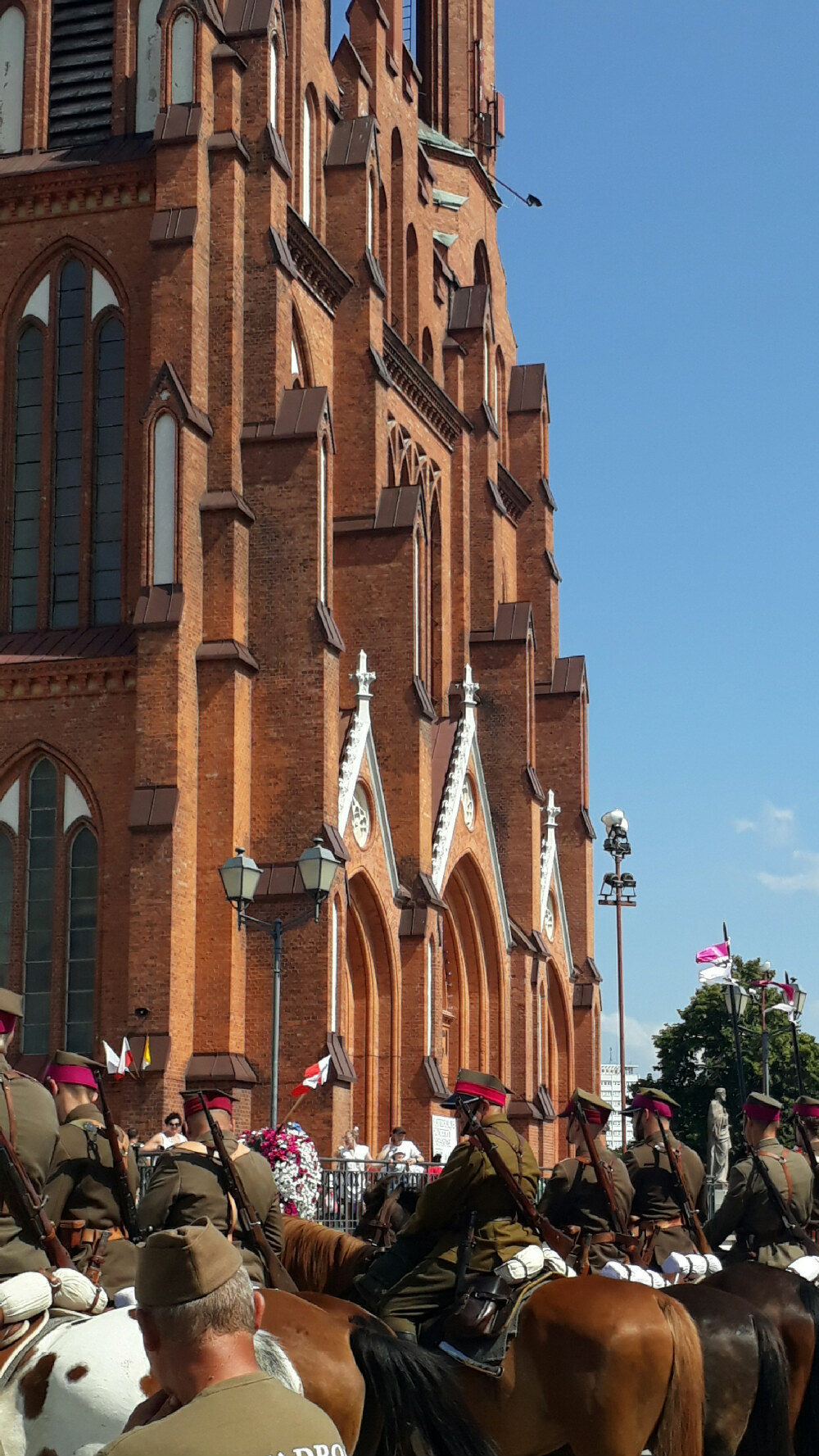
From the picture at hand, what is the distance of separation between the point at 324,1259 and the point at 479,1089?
1.22 metres

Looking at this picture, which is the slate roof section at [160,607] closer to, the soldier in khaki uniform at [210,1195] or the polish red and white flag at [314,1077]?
the polish red and white flag at [314,1077]

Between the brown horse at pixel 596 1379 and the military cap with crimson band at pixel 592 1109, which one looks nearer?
the brown horse at pixel 596 1379

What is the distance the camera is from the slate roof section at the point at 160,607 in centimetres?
2836

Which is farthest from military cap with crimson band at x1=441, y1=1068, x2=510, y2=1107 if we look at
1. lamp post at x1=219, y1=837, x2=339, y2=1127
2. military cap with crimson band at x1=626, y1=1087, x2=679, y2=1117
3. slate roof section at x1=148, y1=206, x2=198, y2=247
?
slate roof section at x1=148, y1=206, x2=198, y2=247

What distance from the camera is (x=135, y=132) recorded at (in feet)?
105

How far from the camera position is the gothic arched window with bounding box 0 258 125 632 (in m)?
31.0

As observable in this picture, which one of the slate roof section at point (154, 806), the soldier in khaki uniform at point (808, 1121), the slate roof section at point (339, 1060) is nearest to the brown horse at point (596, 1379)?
the soldier in khaki uniform at point (808, 1121)

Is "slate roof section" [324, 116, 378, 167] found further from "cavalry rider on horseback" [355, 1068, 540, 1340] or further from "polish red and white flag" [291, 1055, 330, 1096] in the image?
"cavalry rider on horseback" [355, 1068, 540, 1340]

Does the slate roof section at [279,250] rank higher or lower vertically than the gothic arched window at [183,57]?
lower

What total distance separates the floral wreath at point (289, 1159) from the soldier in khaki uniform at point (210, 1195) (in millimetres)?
8129

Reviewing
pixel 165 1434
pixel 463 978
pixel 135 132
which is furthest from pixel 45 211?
pixel 165 1434

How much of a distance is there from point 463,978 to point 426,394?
40.0 ft

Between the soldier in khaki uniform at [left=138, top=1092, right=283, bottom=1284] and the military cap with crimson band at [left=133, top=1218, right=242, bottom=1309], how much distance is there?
5101 millimetres

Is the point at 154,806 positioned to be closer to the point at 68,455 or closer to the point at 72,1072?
the point at 68,455
